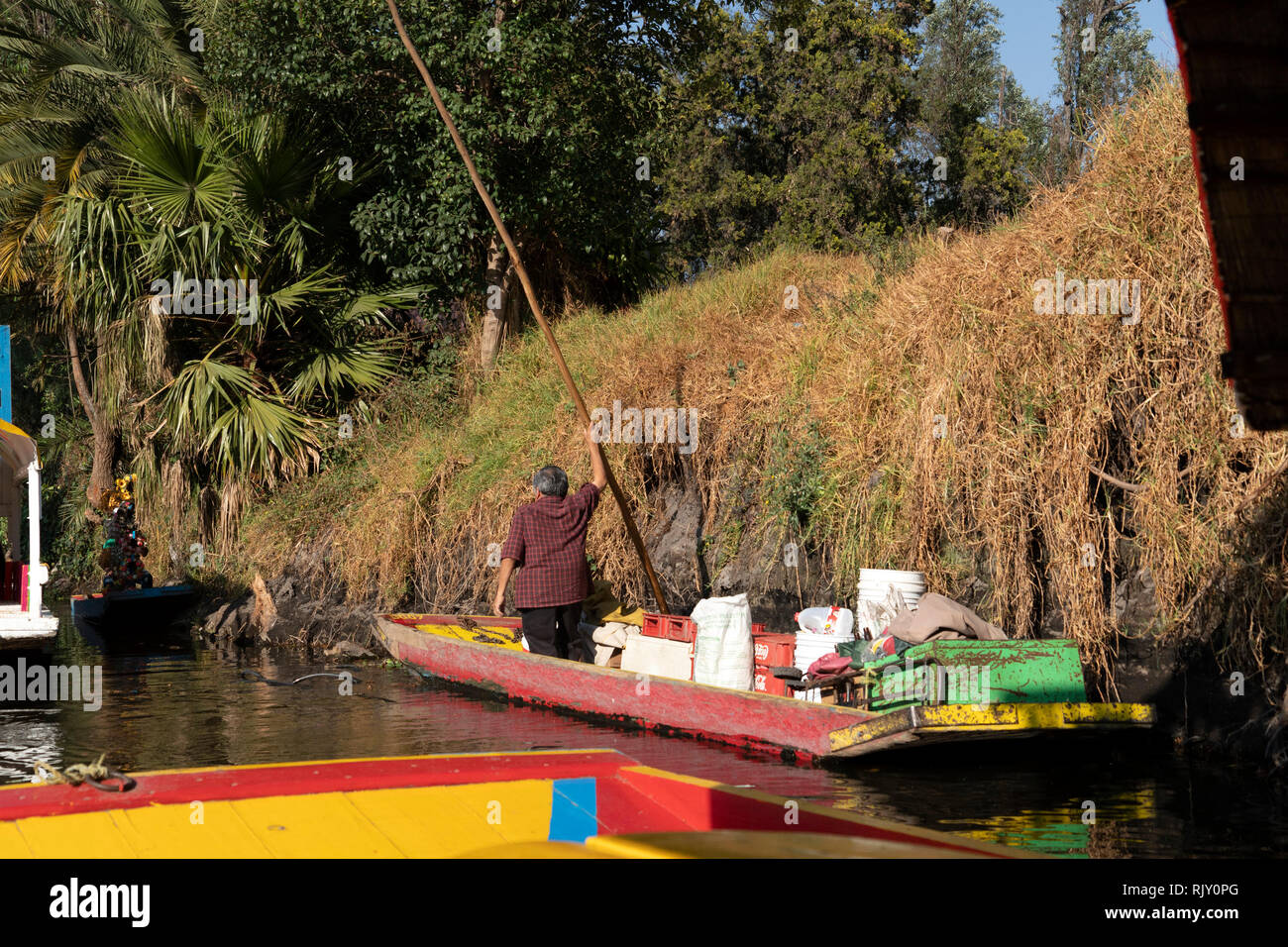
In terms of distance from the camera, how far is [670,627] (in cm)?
955

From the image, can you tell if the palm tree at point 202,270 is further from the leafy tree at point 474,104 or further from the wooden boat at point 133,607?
the wooden boat at point 133,607

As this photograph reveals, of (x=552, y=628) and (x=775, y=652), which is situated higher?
(x=552, y=628)

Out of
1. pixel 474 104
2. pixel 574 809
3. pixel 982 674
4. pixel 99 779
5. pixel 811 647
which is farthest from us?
pixel 474 104

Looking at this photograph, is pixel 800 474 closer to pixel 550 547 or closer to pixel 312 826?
pixel 550 547

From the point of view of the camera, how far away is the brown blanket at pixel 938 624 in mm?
8133

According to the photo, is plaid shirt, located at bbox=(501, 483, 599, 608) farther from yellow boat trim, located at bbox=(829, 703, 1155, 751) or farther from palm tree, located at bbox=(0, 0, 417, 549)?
palm tree, located at bbox=(0, 0, 417, 549)

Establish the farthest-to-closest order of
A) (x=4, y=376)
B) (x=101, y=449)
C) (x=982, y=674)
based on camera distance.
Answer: (x=101, y=449) → (x=4, y=376) → (x=982, y=674)

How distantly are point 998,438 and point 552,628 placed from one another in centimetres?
391

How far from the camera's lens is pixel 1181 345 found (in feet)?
29.0

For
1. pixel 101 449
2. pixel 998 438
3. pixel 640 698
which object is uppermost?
pixel 101 449

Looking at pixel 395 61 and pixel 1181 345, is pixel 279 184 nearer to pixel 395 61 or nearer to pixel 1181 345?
pixel 395 61

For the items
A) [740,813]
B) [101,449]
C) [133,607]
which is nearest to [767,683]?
[740,813]

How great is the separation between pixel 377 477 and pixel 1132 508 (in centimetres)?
1069
